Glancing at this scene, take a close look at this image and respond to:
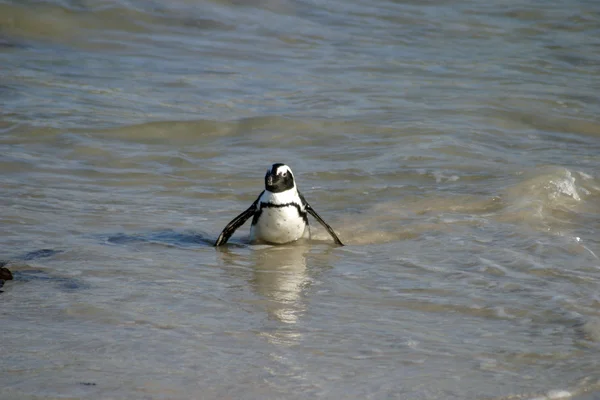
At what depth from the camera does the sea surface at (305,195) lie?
4035 millimetres

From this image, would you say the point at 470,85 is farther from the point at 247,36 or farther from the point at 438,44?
the point at 247,36

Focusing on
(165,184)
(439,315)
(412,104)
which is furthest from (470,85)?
(439,315)

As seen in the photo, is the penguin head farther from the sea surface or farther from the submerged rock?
the submerged rock

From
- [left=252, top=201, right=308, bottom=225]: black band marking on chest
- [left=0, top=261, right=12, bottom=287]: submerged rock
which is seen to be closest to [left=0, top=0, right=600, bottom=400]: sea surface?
[left=0, top=261, right=12, bottom=287]: submerged rock

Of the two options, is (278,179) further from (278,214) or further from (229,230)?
(229,230)

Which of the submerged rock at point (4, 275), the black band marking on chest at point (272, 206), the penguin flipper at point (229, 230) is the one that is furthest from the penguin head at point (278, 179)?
the submerged rock at point (4, 275)

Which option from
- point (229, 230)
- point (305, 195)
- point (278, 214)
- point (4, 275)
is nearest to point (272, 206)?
point (278, 214)

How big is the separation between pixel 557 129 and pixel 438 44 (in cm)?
452

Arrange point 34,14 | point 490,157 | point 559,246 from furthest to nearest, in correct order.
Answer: point 34,14
point 490,157
point 559,246

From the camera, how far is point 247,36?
46.5 ft

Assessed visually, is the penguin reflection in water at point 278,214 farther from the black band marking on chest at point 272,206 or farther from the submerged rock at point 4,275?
the submerged rock at point 4,275

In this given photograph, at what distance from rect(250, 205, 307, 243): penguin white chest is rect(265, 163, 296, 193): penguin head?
14 centimetres

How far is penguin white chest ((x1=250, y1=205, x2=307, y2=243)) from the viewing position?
6.65 m

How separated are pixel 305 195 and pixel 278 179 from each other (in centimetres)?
130
